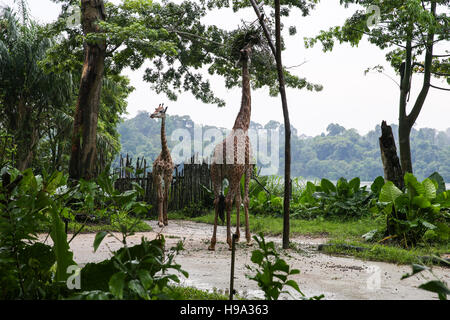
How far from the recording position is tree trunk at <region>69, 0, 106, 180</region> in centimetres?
745

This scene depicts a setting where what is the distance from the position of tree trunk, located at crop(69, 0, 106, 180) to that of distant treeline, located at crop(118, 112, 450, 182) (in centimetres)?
3016

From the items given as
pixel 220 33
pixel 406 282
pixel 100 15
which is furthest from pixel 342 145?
pixel 406 282

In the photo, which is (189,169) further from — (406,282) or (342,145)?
(342,145)

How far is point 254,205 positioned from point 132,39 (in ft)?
14.7

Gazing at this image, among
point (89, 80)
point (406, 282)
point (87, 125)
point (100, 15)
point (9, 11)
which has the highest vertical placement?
point (9, 11)

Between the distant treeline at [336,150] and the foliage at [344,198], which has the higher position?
the distant treeline at [336,150]

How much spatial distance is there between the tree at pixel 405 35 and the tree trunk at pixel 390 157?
2675mm

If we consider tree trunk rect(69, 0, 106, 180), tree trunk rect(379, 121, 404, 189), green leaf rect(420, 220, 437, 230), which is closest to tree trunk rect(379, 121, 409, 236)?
tree trunk rect(379, 121, 404, 189)

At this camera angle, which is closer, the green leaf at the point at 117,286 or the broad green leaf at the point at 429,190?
the green leaf at the point at 117,286

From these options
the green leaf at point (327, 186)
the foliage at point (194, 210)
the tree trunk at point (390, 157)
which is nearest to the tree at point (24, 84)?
the foliage at point (194, 210)

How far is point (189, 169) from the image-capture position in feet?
34.2

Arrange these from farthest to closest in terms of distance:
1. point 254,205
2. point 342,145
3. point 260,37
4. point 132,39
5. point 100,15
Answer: point 342,145
point 254,205
point 100,15
point 132,39
point 260,37

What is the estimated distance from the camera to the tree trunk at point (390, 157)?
5922mm

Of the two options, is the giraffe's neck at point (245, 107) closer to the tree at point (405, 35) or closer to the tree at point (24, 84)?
the tree at point (405, 35)
